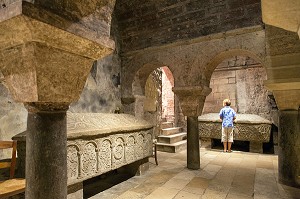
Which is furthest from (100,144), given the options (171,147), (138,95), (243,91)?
(243,91)

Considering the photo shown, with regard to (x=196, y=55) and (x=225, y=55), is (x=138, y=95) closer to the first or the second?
(x=196, y=55)

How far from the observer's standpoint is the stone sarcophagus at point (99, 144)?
2.79 metres

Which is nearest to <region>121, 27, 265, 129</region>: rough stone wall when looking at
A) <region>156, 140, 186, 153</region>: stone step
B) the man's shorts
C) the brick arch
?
the brick arch

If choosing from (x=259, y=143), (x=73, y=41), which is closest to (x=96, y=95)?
(x=73, y=41)

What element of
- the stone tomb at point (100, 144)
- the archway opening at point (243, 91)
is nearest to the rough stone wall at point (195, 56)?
the stone tomb at point (100, 144)

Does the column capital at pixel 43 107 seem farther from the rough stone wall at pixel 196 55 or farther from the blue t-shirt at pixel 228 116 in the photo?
the blue t-shirt at pixel 228 116

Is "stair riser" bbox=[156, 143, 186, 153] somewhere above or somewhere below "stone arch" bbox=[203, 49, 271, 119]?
below

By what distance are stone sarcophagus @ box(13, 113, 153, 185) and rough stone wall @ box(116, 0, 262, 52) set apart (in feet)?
7.48

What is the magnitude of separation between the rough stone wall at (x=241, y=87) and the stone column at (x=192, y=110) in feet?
11.5

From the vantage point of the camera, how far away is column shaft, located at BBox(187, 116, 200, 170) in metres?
4.81

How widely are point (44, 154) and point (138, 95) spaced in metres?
4.33

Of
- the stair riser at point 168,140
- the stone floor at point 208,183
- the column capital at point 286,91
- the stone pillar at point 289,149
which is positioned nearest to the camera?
the column capital at point 286,91

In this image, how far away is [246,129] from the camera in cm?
676

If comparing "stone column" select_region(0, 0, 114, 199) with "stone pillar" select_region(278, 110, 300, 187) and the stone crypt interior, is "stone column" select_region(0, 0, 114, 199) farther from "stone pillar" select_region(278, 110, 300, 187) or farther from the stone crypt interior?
"stone pillar" select_region(278, 110, 300, 187)
